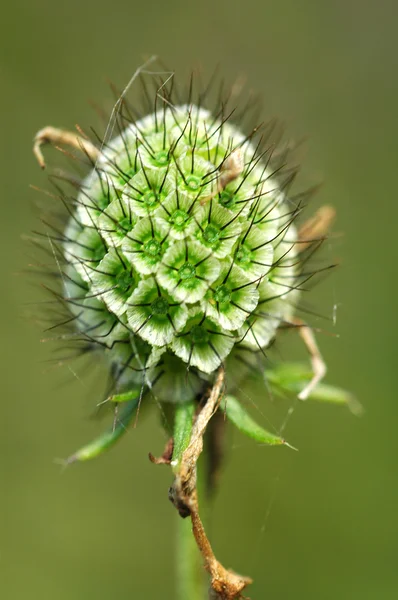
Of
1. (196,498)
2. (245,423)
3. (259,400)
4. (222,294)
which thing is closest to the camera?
(196,498)

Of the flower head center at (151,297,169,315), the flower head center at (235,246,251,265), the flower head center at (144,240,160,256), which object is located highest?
the flower head center at (144,240,160,256)

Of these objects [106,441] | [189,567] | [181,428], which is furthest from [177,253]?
[189,567]

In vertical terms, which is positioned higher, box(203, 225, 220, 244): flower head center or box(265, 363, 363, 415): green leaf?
box(203, 225, 220, 244): flower head center

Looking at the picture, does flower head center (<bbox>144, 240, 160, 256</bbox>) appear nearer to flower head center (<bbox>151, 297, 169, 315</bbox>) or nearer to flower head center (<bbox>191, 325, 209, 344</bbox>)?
flower head center (<bbox>151, 297, 169, 315</bbox>)

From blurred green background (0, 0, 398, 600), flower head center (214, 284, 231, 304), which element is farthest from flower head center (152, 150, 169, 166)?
blurred green background (0, 0, 398, 600)

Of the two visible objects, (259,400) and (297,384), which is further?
(259,400)

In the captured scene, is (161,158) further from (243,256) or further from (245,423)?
(245,423)

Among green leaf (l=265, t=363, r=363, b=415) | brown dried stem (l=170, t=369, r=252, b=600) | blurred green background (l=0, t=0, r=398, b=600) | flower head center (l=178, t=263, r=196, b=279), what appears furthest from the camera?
blurred green background (l=0, t=0, r=398, b=600)
